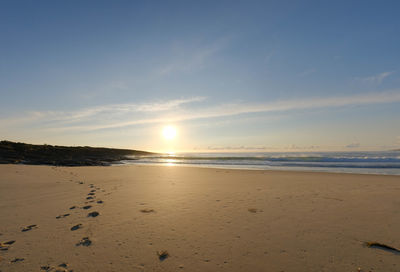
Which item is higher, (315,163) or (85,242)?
(315,163)

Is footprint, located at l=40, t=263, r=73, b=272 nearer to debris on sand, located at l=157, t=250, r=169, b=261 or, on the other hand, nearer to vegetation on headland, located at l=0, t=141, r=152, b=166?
debris on sand, located at l=157, t=250, r=169, b=261

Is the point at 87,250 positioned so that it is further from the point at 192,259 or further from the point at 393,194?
the point at 393,194

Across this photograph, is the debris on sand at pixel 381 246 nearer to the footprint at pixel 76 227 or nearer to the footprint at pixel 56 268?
the footprint at pixel 56 268

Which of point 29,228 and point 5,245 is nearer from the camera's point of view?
point 5,245

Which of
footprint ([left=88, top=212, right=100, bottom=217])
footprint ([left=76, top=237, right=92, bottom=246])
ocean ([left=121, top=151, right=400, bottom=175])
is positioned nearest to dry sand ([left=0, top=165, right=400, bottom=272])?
footprint ([left=76, top=237, right=92, bottom=246])

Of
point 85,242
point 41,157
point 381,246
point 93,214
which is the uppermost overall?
point 41,157

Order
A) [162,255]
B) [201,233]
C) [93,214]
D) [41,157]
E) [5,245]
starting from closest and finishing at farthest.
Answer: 1. [162,255]
2. [5,245]
3. [201,233]
4. [93,214]
5. [41,157]

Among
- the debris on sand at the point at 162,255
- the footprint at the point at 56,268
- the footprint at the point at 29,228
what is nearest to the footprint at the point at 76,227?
the footprint at the point at 29,228

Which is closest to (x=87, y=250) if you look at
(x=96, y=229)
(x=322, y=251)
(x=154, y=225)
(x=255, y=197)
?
(x=96, y=229)

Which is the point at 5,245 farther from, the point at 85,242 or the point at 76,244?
the point at 85,242

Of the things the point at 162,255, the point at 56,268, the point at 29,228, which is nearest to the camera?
the point at 56,268

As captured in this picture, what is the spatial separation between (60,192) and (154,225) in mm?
4963

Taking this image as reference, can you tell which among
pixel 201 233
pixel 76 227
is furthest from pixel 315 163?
pixel 76 227

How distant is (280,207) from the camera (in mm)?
5664
